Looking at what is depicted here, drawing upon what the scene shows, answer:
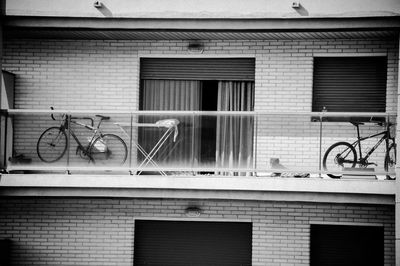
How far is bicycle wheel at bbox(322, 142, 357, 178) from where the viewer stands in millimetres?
10367

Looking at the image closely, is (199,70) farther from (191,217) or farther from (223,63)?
(191,217)

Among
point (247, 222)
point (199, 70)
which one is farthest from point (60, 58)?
point (247, 222)

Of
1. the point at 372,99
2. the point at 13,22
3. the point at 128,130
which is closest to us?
the point at 128,130

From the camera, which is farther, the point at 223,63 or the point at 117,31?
the point at 223,63

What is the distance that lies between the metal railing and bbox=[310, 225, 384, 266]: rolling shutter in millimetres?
2090

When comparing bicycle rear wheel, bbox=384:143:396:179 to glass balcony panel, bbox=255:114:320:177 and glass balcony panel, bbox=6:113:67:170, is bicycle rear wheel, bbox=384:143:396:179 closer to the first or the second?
glass balcony panel, bbox=255:114:320:177

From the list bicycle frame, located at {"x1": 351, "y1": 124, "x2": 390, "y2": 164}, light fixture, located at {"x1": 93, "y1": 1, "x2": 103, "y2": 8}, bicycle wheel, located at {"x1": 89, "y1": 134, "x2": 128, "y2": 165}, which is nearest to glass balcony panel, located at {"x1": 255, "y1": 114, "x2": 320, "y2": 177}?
bicycle frame, located at {"x1": 351, "y1": 124, "x2": 390, "y2": 164}

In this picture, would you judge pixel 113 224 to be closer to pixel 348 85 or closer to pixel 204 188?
pixel 204 188

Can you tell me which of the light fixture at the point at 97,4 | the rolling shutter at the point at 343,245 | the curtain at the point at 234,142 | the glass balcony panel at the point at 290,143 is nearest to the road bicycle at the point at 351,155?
the glass balcony panel at the point at 290,143

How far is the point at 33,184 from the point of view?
10.7 m

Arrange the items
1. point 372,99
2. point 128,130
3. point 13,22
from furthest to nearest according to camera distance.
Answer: point 372,99 → point 13,22 → point 128,130

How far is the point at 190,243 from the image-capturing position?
12594 millimetres

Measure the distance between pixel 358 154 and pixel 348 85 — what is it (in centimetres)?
226

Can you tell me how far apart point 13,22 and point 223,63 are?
14.1 feet
